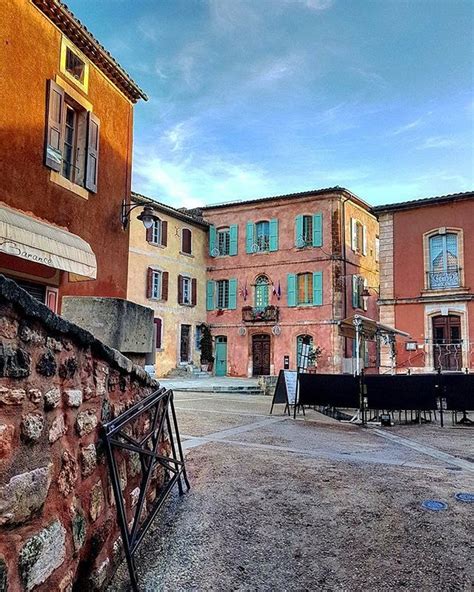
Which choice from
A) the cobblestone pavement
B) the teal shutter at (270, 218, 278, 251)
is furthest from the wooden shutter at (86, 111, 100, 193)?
the teal shutter at (270, 218, 278, 251)

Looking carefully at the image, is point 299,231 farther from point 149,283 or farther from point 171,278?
point 149,283

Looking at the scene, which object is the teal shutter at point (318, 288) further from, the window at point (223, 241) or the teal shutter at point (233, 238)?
the window at point (223, 241)

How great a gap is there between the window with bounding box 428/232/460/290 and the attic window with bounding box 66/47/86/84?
48.3 feet

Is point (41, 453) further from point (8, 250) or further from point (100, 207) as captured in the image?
point (100, 207)

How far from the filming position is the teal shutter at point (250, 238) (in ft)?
87.0

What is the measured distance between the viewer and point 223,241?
27.5m

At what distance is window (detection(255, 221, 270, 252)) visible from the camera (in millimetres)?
26234

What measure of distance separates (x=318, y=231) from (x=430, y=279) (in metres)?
7.42

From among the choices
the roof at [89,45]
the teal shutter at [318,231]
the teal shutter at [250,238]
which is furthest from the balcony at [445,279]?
the roof at [89,45]

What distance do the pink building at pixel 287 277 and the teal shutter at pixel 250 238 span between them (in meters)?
0.06

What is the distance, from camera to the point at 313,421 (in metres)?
9.75

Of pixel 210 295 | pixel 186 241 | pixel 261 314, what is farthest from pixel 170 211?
pixel 261 314

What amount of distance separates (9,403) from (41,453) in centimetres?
34

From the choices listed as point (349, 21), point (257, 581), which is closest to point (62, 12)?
point (349, 21)
